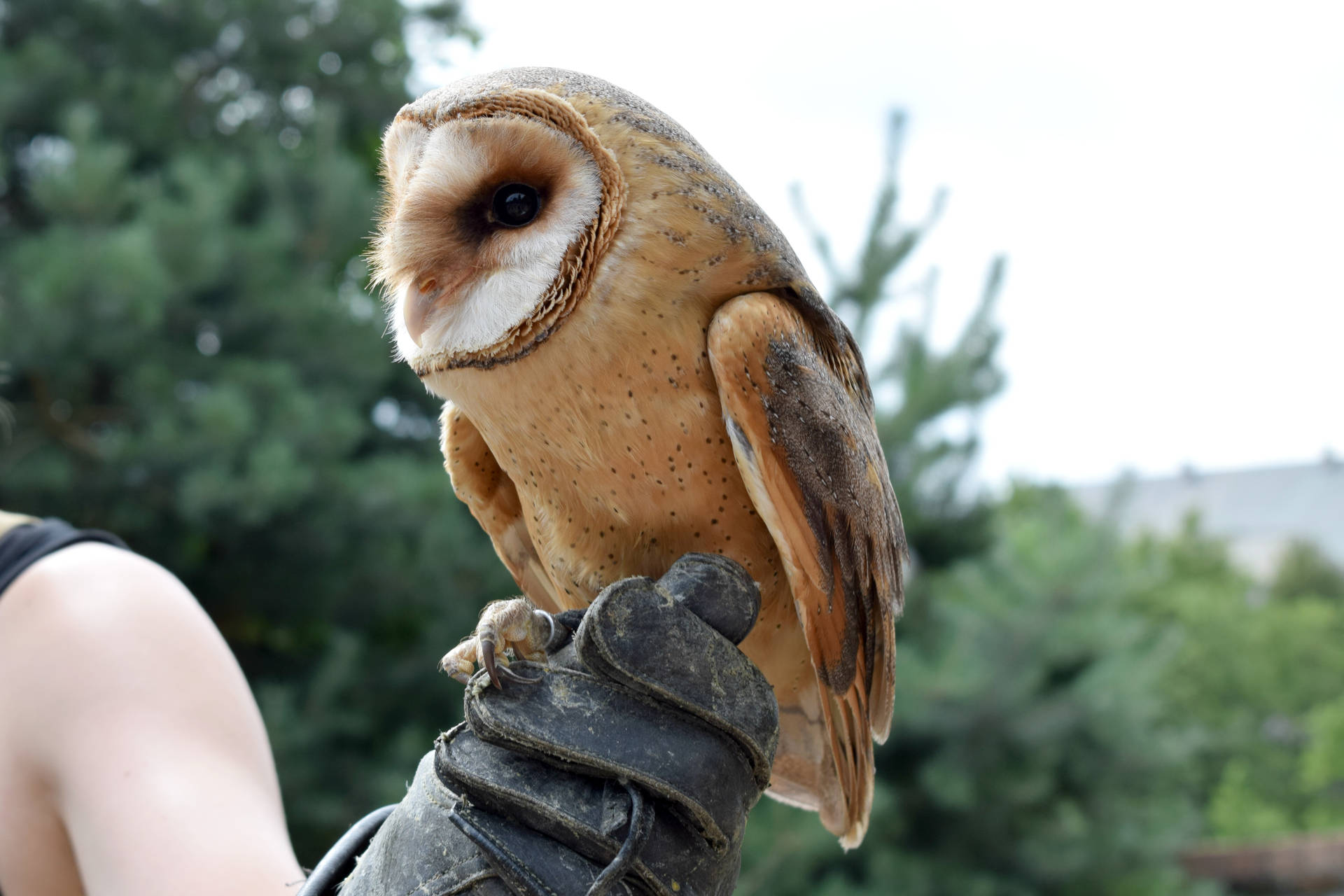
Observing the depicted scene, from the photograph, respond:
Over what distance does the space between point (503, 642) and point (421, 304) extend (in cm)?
36

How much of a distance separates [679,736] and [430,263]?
55cm

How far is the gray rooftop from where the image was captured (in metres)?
35.9

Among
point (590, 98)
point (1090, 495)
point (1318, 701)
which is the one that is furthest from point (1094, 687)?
point (1090, 495)

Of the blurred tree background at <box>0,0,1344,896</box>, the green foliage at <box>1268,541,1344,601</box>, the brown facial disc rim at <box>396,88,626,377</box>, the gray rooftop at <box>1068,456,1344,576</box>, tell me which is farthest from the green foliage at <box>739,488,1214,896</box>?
the gray rooftop at <box>1068,456,1344,576</box>

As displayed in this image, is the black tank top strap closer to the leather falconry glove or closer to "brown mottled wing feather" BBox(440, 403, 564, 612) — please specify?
"brown mottled wing feather" BBox(440, 403, 564, 612)

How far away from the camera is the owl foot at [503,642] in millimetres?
1055

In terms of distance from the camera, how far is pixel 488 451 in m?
1.33

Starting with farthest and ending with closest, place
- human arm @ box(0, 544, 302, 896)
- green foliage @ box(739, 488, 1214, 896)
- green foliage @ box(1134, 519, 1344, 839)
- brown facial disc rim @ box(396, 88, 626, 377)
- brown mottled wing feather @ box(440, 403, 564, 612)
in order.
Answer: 1. green foliage @ box(1134, 519, 1344, 839)
2. green foliage @ box(739, 488, 1214, 896)
3. brown mottled wing feather @ box(440, 403, 564, 612)
4. human arm @ box(0, 544, 302, 896)
5. brown facial disc rim @ box(396, 88, 626, 377)

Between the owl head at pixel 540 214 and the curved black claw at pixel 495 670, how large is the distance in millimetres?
287

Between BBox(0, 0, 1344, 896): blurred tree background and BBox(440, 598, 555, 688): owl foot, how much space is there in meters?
3.42

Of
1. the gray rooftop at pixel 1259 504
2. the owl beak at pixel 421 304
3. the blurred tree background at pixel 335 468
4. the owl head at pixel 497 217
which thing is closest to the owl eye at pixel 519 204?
the owl head at pixel 497 217

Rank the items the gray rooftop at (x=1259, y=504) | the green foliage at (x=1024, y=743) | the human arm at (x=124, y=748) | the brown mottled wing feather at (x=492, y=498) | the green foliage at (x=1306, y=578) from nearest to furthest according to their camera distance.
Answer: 1. the human arm at (x=124, y=748)
2. the brown mottled wing feather at (x=492, y=498)
3. the green foliage at (x=1024, y=743)
4. the green foliage at (x=1306, y=578)
5. the gray rooftop at (x=1259, y=504)

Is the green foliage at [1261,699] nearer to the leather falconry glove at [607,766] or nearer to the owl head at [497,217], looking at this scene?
the leather falconry glove at [607,766]

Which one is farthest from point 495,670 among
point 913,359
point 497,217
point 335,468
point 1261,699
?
point 1261,699
